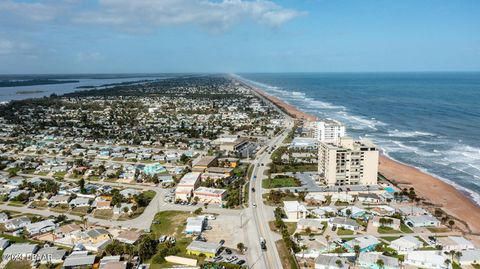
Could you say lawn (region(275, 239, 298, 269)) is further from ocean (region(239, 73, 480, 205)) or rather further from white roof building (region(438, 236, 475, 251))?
ocean (region(239, 73, 480, 205))

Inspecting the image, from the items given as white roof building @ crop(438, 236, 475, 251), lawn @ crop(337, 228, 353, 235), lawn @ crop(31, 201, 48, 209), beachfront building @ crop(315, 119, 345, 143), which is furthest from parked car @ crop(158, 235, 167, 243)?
beachfront building @ crop(315, 119, 345, 143)

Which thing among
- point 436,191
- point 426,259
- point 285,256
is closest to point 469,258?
point 426,259

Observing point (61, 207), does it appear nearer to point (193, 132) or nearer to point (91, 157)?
point (91, 157)

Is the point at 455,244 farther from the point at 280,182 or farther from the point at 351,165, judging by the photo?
the point at 280,182

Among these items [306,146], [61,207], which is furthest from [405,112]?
[61,207]

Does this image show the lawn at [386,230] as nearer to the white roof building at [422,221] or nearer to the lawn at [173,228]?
the white roof building at [422,221]

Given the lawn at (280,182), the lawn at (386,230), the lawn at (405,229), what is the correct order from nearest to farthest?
the lawn at (386,230) → the lawn at (405,229) → the lawn at (280,182)

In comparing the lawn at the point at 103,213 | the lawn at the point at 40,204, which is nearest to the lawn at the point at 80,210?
the lawn at the point at 103,213
